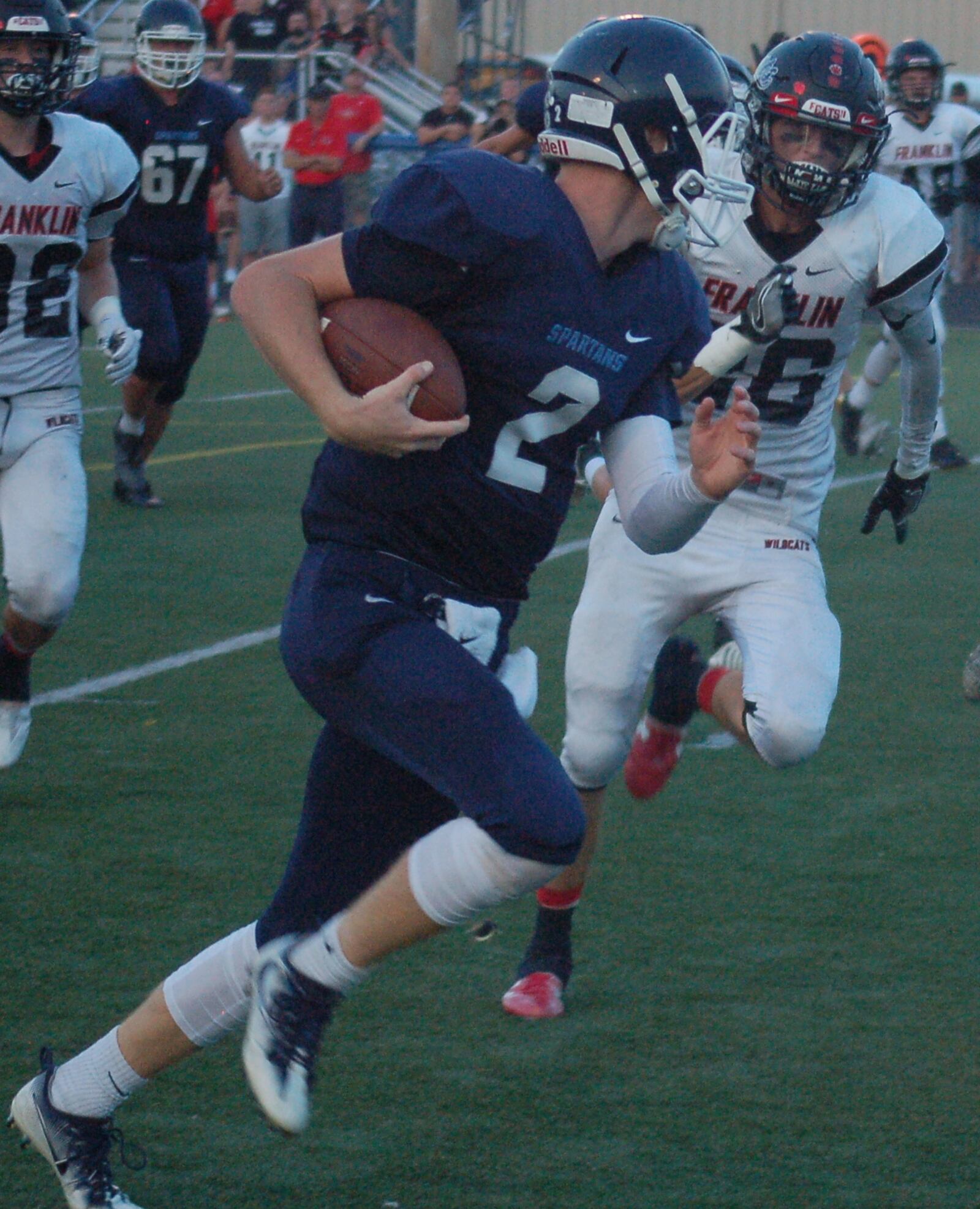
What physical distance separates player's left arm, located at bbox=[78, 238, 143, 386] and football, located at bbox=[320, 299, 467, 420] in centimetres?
257

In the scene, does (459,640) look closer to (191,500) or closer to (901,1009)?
(901,1009)

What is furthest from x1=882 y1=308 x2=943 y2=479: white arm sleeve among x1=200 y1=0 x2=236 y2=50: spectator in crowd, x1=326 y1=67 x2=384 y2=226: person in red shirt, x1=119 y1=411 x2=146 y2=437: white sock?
x1=200 y1=0 x2=236 y2=50: spectator in crowd

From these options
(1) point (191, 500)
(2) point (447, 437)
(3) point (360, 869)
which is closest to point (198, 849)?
(3) point (360, 869)

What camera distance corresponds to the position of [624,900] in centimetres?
419

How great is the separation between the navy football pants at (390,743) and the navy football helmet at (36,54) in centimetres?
231

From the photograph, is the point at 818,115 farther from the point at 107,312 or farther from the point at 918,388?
the point at 107,312

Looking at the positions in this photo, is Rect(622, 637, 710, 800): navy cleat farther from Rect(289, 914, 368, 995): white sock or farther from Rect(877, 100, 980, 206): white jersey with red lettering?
Rect(877, 100, 980, 206): white jersey with red lettering

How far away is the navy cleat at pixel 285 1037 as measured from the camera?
2.62 m

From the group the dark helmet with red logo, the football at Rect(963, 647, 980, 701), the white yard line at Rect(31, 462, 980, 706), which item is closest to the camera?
the dark helmet with red logo

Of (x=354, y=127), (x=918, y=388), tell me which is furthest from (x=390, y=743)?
(x=354, y=127)

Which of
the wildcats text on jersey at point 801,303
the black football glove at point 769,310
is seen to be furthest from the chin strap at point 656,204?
the wildcats text on jersey at point 801,303

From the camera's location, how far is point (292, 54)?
18.6 metres

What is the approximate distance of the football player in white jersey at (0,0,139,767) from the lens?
4719mm

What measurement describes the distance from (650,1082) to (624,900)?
0.89 m
